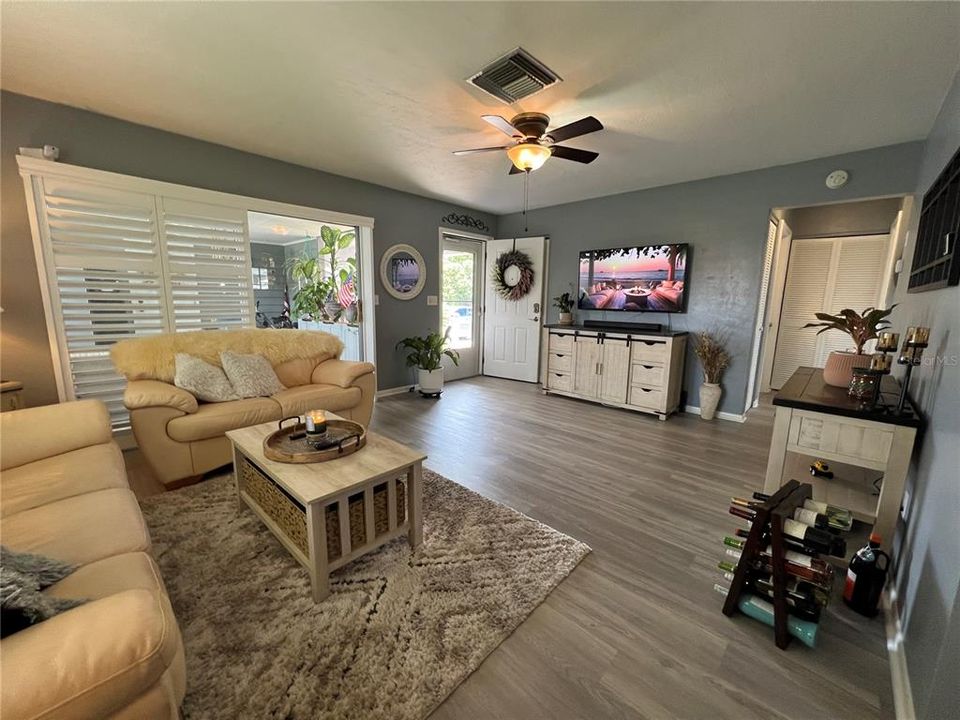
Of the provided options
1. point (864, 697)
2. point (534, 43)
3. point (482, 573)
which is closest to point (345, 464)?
point (482, 573)

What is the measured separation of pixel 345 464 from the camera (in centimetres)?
169

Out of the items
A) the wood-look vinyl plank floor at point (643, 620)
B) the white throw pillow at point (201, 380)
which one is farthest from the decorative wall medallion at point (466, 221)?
the white throw pillow at point (201, 380)

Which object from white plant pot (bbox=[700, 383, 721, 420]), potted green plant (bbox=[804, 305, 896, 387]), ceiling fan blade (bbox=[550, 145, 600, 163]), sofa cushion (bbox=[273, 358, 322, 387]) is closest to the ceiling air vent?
ceiling fan blade (bbox=[550, 145, 600, 163])

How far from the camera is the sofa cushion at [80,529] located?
3.84 feet

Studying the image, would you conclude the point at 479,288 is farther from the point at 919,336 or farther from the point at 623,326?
the point at 919,336

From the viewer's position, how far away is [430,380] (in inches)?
180

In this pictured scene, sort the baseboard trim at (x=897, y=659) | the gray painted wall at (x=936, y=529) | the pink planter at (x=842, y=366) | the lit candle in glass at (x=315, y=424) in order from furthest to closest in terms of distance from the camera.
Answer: the pink planter at (x=842, y=366), the lit candle in glass at (x=315, y=424), the baseboard trim at (x=897, y=659), the gray painted wall at (x=936, y=529)

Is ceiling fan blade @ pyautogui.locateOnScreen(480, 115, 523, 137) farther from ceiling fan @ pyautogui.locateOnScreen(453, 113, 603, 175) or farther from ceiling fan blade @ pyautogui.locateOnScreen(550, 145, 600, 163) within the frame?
ceiling fan blade @ pyautogui.locateOnScreen(550, 145, 600, 163)

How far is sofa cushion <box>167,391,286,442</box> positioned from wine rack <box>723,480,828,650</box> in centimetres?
273

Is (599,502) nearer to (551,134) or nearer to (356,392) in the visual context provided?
(356,392)

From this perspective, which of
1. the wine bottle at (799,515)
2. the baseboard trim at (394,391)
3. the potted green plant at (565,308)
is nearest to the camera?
the wine bottle at (799,515)

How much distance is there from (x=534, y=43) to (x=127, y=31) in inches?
76.5

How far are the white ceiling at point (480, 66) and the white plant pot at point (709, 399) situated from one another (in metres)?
2.11

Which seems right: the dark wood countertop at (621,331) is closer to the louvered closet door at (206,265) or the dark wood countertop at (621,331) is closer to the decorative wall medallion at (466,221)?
the decorative wall medallion at (466,221)
